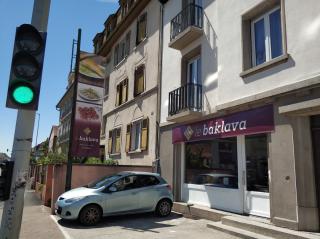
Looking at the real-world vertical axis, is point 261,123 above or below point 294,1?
below

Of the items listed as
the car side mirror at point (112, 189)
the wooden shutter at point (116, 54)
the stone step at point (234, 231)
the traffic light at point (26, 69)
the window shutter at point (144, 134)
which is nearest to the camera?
the traffic light at point (26, 69)

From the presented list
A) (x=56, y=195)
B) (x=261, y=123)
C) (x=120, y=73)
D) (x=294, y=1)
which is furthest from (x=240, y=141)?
(x=120, y=73)

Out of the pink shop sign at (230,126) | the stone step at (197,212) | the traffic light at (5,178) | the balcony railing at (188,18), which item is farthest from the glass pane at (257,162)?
the traffic light at (5,178)

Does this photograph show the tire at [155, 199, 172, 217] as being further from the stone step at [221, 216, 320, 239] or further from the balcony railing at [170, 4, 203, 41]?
the balcony railing at [170, 4, 203, 41]

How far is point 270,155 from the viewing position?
8844 mm

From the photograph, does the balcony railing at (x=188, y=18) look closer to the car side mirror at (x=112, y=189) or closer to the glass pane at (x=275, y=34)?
the glass pane at (x=275, y=34)

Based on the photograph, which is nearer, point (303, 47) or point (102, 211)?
point (303, 47)

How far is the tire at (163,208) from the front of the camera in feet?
37.3

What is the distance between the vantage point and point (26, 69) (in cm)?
420

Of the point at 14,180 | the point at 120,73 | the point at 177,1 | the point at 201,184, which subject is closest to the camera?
the point at 14,180

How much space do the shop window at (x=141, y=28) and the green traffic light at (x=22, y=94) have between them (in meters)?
14.8

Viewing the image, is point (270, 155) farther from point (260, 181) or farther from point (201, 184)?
point (201, 184)

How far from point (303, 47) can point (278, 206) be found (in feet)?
13.1

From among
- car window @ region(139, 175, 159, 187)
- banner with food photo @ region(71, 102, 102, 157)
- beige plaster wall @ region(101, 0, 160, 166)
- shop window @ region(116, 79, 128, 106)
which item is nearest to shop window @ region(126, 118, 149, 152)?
beige plaster wall @ region(101, 0, 160, 166)
